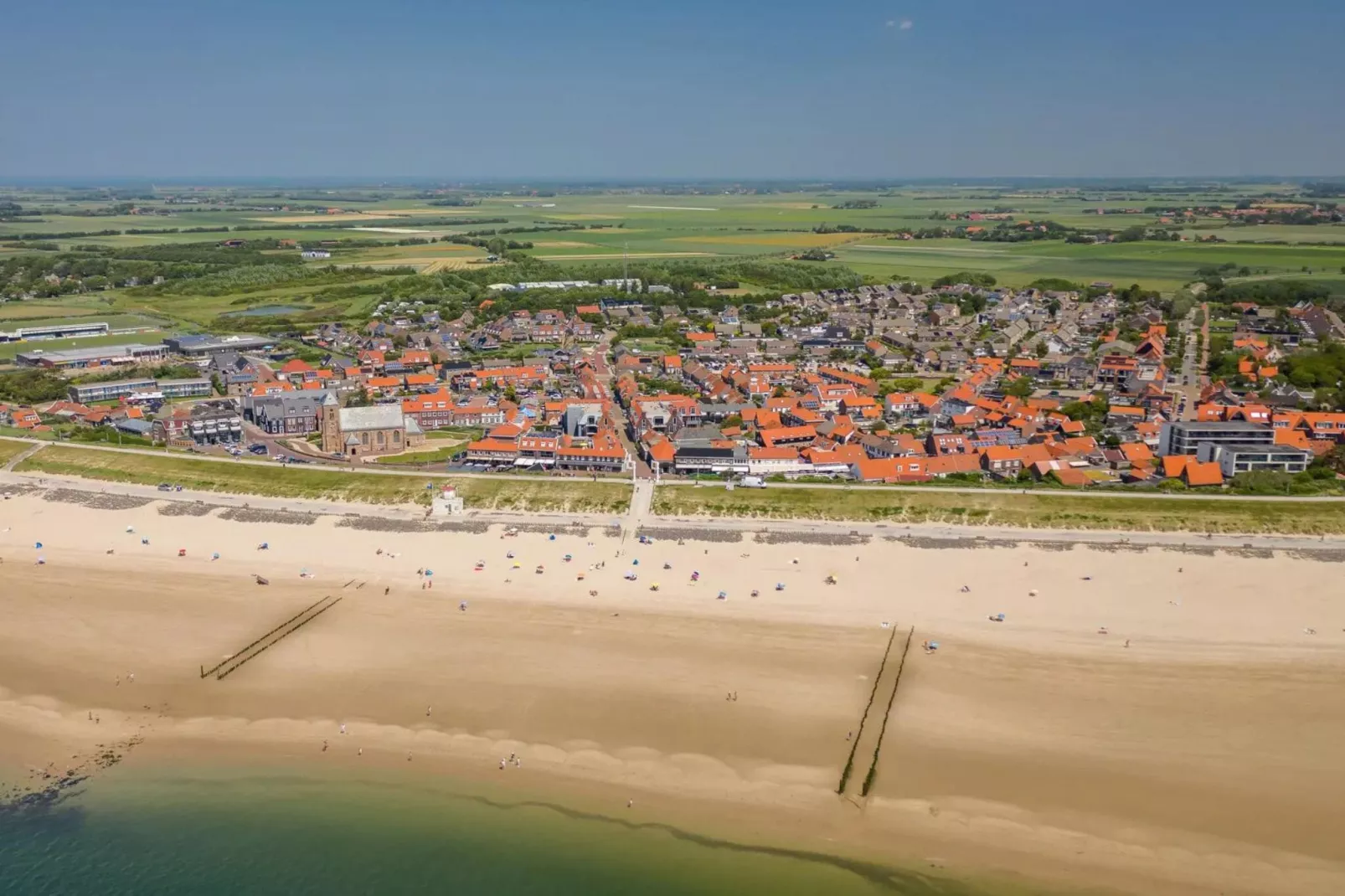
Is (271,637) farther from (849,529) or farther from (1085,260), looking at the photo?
(1085,260)

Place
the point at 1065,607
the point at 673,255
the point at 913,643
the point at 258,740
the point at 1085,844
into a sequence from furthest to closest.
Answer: the point at 673,255, the point at 1065,607, the point at 913,643, the point at 258,740, the point at 1085,844

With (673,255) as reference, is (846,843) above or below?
below

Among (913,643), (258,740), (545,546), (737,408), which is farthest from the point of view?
(737,408)

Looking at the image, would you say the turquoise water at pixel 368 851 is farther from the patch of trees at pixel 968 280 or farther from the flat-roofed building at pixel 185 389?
the patch of trees at pixel 968 280

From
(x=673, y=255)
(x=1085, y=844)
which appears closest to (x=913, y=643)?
(x=1085, y=844)

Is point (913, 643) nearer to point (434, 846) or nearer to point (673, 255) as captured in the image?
point (434, 846)

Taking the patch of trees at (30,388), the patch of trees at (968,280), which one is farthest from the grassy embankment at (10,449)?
the patch of trees at (968,280)

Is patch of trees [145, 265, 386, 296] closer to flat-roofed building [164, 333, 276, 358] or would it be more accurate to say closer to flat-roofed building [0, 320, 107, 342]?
flat-roofed building [0, 320, 107, 342]
